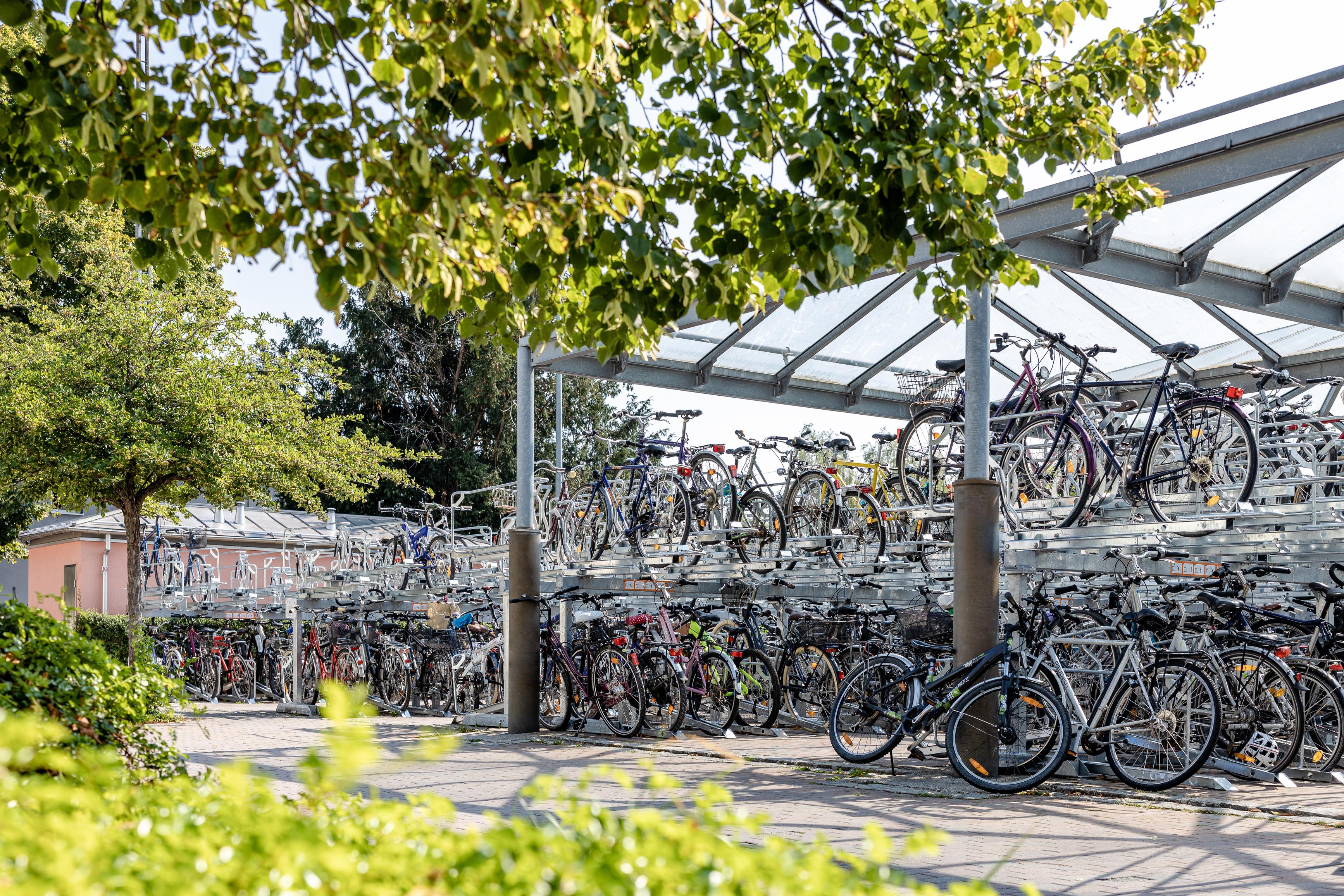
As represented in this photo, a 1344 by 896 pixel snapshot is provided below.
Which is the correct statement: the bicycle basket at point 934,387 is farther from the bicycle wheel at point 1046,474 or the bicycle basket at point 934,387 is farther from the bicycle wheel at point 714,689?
the bicycle wheel at point 714,689

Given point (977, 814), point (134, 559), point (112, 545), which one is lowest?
point (977, 814)

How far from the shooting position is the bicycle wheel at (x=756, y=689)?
1187 centimetres

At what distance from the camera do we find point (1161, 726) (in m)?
8.19

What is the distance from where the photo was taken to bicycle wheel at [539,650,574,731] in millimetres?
12625

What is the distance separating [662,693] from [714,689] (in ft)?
1.59

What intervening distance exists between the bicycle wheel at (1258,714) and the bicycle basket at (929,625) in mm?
1951

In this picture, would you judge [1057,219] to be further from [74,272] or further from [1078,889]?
[74,272]

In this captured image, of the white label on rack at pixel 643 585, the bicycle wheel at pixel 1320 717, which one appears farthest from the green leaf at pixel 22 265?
the bicycle wheel at pixel 1320 717

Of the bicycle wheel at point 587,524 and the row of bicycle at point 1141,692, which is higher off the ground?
the bicycle wheel at point 587,524

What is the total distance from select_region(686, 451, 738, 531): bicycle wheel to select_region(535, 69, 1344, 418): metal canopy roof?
1.16 metres

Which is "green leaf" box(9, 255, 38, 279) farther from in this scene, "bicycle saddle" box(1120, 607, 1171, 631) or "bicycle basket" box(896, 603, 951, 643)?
"bicycle saddle" box(1120, 607, 1171, 631)

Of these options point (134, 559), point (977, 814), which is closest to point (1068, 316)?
point (977, 814)

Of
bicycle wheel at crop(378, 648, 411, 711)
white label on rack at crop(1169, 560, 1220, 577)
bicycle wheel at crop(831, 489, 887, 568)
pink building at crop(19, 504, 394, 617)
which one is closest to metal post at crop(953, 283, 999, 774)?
white label on rack at crop(1169, 560, 1220, 577)

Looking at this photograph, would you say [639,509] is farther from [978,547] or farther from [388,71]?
[388,71]
